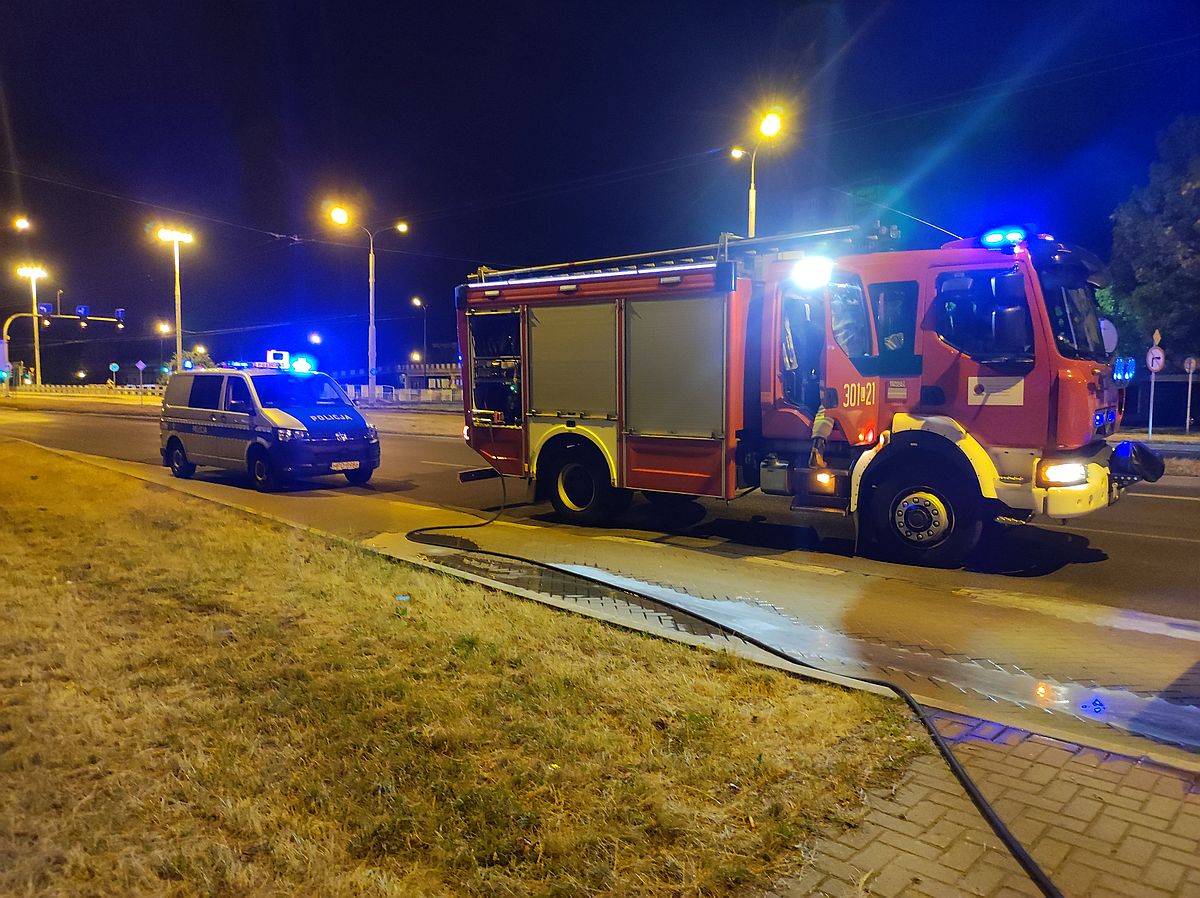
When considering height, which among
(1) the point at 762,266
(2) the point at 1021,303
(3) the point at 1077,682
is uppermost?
(1) the point at 762,266

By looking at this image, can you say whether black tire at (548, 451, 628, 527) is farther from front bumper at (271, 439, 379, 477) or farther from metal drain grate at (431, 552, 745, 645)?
front bumper at (271, 439, 379, 477)

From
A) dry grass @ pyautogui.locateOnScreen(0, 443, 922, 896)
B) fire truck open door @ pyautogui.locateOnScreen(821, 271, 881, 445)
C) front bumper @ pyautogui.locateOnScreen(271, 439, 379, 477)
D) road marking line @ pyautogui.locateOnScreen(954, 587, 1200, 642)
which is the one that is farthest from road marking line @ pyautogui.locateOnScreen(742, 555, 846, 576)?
front bumper @ pyautogui.locateOnScreen(271, 439, 379, 477)

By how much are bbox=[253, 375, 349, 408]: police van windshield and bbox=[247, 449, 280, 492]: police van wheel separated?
821 mm

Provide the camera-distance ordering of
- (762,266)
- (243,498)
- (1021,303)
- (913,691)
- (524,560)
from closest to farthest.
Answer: (913,691), (1021,303), (524,560), (762,266), (243,498)

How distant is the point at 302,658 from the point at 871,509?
5.54 m

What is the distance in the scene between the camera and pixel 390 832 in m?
2.95

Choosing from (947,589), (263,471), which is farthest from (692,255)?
(263,471)

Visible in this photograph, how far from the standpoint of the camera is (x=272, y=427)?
1254cm

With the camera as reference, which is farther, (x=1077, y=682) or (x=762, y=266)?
(x=762, y=266)

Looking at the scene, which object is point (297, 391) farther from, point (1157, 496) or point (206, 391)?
point (1157, 496)

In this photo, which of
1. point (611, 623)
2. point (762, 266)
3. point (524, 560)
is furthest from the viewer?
point (762, 266)

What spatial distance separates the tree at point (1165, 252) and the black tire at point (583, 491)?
76.7 feet

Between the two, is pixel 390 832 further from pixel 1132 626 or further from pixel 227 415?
pixel 227 415

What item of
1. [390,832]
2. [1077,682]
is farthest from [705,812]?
Result: [1077,682]
